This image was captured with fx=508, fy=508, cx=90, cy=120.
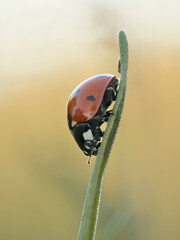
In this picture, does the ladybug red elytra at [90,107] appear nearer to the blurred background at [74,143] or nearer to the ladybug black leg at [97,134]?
the ladybug black leg at [97,134]

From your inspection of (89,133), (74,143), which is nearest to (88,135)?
(89,133)

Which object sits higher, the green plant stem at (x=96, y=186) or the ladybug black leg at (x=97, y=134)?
the green plant stem at (x=96, y=186)

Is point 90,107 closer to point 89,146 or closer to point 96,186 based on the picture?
point 89,146

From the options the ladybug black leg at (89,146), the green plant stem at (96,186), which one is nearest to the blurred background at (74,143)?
the ladybug black leg at (89,146)

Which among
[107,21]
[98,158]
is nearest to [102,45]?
[107,21]

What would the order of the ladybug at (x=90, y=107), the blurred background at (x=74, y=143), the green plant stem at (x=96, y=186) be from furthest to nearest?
the blurred background at (x=74, y=143) → the ladybug at (x=90, y=107) → the green plant stem at (x=96, y=186)

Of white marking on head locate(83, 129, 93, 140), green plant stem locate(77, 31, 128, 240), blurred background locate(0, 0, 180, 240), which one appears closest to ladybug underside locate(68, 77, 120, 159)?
white marking on head locate(83, 129, 93, 140)

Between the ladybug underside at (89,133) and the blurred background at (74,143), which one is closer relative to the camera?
the ladybug underside at (89,133)
